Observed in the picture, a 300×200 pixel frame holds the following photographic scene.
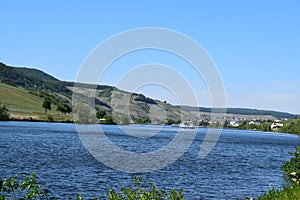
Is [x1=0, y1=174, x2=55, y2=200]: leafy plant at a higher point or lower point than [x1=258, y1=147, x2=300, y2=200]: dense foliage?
higher

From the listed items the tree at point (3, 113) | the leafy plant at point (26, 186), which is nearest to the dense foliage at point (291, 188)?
the leafy plant at point (26, 186)

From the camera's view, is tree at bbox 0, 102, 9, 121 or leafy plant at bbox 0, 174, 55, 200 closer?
leafy plant at bbox 0, 174, 55, 200

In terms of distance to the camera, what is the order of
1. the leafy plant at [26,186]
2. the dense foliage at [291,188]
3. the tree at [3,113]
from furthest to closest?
the tree at [3,113] < the dense foliage at [291,188] < the leafy plant at [26,186]

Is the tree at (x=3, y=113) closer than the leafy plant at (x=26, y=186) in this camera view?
No

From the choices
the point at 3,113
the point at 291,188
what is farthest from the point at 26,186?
the point at 3,113

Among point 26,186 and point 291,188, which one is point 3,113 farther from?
point 26,186

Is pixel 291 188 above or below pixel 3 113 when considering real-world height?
below

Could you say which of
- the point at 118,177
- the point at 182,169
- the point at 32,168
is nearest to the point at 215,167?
the point at 182,169

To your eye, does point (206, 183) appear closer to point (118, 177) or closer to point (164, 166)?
point (118, 177)

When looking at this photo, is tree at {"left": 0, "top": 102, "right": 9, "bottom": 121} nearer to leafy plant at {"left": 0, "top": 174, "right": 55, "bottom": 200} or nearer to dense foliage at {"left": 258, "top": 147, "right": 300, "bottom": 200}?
dense foliage at {"left": 258, "top": 147, "right": 300, "bottom": 200}

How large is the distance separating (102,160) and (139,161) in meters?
4.36

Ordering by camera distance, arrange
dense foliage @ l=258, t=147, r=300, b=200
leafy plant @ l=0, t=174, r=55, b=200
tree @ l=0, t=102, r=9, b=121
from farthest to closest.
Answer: tree @ l=0, t=102, r=9, b=121, dense foliage @ l=258, t=147, r=300, b=200, leafy plant @ l=0, t=174, r=55, b=200

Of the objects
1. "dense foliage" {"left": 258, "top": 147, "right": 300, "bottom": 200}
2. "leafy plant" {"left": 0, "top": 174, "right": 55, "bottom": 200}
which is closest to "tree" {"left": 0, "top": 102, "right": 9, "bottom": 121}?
"dense foliage" {"left": 258, "top": 147, "right": 300, "bottom": 200}

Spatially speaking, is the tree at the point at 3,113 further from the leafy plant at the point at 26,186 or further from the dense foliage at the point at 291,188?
the leafy plant at the point at 26,186
